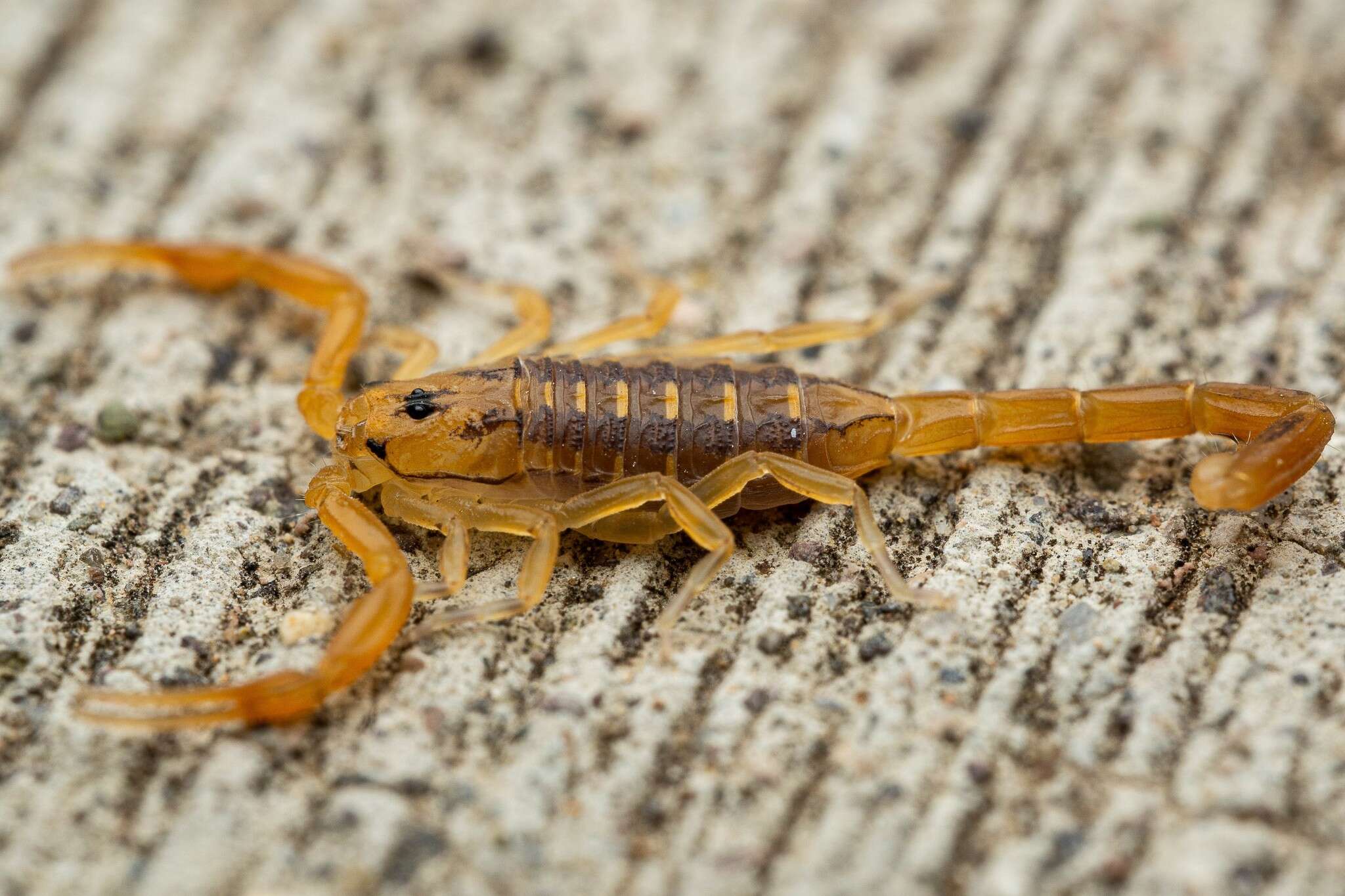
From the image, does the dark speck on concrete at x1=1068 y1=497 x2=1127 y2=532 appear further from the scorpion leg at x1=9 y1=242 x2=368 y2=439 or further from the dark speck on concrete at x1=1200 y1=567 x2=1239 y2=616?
the scorpion leg at x1=9 y1=242 x2=368 y2=439

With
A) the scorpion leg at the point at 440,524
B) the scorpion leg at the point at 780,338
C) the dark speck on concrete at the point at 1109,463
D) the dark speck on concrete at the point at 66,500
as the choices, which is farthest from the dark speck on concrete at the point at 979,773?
the dark speck on concrete at the point at 66,500

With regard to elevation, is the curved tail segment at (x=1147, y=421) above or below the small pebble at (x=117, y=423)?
above

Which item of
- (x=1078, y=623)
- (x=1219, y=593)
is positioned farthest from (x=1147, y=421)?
(x=1078, y=623)

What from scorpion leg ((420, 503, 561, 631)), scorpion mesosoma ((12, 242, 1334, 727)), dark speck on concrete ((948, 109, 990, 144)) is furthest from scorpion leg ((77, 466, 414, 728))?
dark speck on concrete ((948, 109, 990, 144))

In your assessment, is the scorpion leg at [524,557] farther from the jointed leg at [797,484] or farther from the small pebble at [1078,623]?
the small pebble at [1078,623]

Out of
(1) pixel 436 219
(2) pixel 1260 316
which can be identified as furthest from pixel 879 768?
(1) pixel 436 219

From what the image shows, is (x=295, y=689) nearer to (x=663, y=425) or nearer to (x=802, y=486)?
(x=663, y=425)

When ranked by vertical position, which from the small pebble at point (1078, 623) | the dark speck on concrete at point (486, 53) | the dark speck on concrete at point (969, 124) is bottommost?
the small pebble at point (1078, 623)
